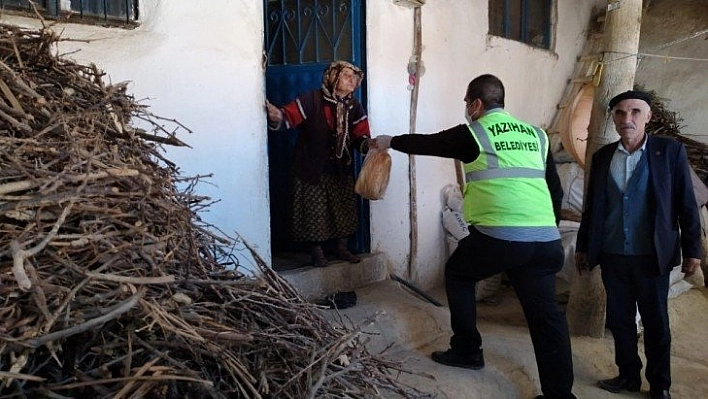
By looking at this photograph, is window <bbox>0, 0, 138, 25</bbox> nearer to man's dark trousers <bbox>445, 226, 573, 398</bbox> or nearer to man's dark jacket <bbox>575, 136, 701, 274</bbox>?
man's dark trousers <bbox>445, 226, 573, 398</bbox>

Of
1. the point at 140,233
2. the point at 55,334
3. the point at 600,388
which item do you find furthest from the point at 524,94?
the point at 55,334

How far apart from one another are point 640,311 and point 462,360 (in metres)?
1.01

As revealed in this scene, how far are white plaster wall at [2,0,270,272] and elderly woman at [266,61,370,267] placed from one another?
0.41m

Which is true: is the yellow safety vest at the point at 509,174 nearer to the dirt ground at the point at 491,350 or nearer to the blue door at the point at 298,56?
the dirt ground at the point at 491,350

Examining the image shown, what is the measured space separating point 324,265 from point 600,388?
1.87m

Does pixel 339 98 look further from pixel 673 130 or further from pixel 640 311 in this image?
pixel 673 130

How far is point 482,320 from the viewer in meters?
4.50

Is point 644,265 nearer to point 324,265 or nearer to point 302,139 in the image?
point 324,265

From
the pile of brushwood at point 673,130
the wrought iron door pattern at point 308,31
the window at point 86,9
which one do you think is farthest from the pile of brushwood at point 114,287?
the pile of brushwood at point 673,130

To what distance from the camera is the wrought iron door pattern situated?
14.4 ft

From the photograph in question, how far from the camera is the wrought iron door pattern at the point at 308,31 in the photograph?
4.38 meters

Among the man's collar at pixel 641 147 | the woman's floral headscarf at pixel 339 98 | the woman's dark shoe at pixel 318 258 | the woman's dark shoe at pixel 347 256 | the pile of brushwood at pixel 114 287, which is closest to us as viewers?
the pile of brushwood at pixel 114 287

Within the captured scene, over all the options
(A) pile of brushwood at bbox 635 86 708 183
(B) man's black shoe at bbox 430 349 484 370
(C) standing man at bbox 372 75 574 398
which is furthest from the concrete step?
(A) pile of brushwood at bbox 635 86 708 183

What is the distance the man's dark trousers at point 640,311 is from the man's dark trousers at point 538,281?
51 cm
